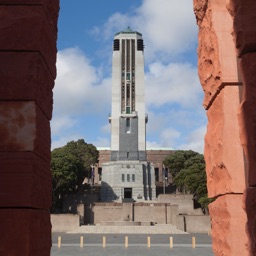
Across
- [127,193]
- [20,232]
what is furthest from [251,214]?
[127,193]

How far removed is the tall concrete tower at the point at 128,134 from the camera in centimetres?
6366

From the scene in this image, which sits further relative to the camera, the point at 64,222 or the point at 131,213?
the point at 131,213

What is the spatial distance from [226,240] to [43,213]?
1.81m

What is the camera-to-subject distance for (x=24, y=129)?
319cm

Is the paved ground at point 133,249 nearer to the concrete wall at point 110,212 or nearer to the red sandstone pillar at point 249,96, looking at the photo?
the red sandstone pillar at point 249,96

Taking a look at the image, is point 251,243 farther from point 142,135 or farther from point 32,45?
point 142,135

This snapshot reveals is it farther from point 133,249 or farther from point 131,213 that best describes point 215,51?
point 131,213

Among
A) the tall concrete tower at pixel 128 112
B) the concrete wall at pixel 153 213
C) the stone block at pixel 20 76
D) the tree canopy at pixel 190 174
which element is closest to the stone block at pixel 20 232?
the stone block at pixel 20 76

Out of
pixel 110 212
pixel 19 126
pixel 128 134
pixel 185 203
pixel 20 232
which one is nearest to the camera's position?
pixel 20 232

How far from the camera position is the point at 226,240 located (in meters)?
3.55

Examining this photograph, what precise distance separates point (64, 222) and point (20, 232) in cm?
3918

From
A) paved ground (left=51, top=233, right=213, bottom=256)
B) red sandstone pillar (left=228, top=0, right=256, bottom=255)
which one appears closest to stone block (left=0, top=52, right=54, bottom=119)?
red sandstone pillar (left=228, top=0, right=256, bottom=255)

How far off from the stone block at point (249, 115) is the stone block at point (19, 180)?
176 cm

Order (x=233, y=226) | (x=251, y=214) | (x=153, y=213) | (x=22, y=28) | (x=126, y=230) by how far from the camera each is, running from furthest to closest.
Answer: (x=153, y=213) → (x=126, y=230) → (x=233, y=226) → (x=22, y=28) → (x=251, y=214)
